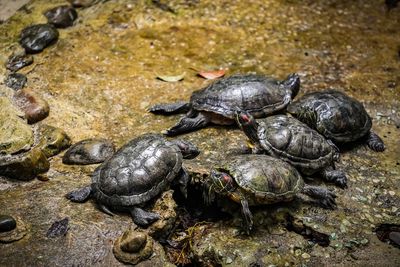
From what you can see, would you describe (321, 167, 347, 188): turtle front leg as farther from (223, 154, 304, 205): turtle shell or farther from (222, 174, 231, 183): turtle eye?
(222, 174, 231, 183): turtle eye

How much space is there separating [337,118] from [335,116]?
0.04 m

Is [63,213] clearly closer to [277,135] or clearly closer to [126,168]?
[126,168]

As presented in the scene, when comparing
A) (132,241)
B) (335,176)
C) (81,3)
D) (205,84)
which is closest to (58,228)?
(132,241)

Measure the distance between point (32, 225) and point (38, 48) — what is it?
3606 mm

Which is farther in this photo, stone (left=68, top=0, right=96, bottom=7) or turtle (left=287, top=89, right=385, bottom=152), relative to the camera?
stone (left=68, top=0, right=96, bottom=7)

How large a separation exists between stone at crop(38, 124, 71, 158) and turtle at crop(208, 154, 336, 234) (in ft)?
6.67

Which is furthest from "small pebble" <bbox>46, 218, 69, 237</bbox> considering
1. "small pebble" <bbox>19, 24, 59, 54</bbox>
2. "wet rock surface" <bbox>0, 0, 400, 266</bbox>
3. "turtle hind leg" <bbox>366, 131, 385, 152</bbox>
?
"turtle hind leg" <bbox>366, 131, 385, 152</bbox>

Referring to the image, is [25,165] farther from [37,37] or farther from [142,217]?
[37,37]

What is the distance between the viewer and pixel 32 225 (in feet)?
13.3

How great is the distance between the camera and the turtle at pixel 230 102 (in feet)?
17.6

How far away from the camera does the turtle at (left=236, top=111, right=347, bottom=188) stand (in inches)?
186

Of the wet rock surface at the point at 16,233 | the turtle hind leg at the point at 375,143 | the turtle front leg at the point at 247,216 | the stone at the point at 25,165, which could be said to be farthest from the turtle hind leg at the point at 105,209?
the turtle hind leg at the point at 375,143

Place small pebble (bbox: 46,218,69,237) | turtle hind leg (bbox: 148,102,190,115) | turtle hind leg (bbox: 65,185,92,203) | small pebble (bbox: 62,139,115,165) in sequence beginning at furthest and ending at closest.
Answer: turtle hind leg (bbox: 148,102,190,115)
small pebble (bbox: 62,139,115,165)
turtle hind leg (bbox: 65,185,92,203)
small pebble (bbox: 46,218,69,237)

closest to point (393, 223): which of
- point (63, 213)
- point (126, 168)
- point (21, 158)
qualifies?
point (126, 168)
